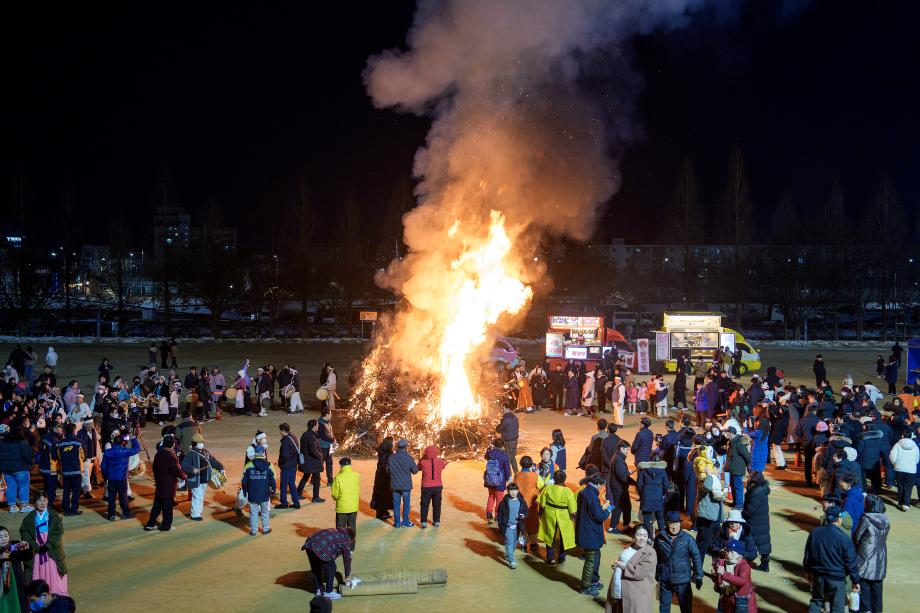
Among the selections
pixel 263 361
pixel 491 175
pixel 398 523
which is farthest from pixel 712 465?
pixel 263 361

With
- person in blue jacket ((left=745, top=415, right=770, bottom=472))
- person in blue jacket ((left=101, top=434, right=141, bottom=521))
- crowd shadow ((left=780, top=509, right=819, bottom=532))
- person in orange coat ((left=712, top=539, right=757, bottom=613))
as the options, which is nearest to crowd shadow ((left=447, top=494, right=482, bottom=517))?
crowd shadow ((left=780, top=509, right=819, bottom=532))

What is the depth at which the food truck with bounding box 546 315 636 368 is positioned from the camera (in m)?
29.3

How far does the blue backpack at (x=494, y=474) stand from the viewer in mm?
12211

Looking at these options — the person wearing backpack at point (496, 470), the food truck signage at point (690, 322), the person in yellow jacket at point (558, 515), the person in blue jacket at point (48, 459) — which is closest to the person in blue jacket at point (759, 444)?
the person wearing backpack at point (496, 470)

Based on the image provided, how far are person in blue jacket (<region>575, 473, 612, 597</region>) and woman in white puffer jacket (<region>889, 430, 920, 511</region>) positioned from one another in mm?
6637

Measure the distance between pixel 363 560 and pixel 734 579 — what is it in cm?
528

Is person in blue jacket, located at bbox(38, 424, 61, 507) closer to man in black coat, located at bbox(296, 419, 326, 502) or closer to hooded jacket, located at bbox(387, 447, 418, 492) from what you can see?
man in black coat, located at bbox(296, 419, 326, 502)

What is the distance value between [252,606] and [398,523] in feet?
11.8

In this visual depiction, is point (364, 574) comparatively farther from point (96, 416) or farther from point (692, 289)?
point (692, 289)

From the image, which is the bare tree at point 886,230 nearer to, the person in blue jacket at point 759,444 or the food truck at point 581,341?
the food truck at point 581,341

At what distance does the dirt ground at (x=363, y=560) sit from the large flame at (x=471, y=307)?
2.85 m

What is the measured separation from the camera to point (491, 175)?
2070cm

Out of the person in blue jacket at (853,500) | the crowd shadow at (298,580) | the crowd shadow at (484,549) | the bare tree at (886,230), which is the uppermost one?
the bare tree at (886,230)

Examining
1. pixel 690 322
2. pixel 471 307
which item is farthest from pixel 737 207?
pixel 471 307
